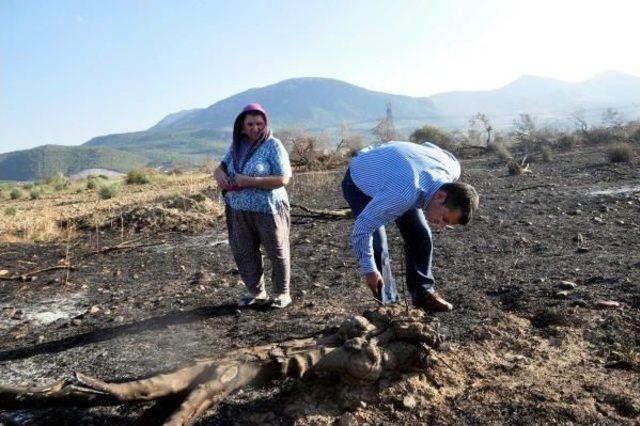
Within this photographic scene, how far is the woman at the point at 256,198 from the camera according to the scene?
3744 mm

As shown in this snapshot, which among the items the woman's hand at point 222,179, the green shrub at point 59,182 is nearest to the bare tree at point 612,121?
the woman's hand at point 222,179

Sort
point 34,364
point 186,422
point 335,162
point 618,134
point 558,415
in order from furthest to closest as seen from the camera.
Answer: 1. point 618,134
2. point 335,162
3. point 34,364
4. point 558,415
5. point 186,422

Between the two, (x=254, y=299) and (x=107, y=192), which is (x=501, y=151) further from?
(x=254, y=299)

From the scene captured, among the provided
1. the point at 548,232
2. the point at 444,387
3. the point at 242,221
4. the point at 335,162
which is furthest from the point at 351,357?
the point at 335,162

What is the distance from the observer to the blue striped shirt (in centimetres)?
257

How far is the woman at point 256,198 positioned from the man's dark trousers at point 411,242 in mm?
630

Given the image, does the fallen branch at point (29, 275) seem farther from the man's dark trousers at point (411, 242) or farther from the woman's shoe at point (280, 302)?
the man's dark trousers at point (411, 242)

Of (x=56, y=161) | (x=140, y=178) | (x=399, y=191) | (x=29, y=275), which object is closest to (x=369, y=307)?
(x=399, y=191)

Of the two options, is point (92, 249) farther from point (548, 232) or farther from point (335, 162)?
point (335, 162)

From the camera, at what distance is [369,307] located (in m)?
3.88

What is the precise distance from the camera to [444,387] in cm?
264

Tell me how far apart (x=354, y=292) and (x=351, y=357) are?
1.83 meters

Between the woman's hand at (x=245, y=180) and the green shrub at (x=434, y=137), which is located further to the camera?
the green shrub at (x=434, y=137)

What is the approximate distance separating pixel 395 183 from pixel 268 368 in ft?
3.53
